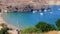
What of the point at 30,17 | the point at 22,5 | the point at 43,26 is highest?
the point at 22,5

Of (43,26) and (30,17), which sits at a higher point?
(30,17)

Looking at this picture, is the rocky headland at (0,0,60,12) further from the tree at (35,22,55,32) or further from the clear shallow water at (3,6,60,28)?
the tree at (35,22,55,32)

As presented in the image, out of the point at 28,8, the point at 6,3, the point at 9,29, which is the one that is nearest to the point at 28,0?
the point at 28,8

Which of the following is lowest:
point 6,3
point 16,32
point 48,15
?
point 16,32

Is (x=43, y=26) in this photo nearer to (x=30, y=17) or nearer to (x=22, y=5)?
(x=30, y=17)

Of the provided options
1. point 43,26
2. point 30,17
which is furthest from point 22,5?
point 43,26

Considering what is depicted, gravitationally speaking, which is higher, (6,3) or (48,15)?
(6,3)

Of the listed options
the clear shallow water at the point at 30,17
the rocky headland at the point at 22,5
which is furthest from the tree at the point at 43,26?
the rocky headland at the point at 22,5

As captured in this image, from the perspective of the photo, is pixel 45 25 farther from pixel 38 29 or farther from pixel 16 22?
pixel 16 22
